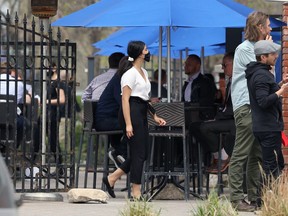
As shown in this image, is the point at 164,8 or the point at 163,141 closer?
the point at 164,8

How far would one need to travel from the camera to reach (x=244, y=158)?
10953mm

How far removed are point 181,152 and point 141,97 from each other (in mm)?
2070

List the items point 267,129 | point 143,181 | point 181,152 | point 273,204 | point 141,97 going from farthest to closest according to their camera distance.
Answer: point 181,152 → point 143,181 → point 141,97 → point 267,129 → point 273,204

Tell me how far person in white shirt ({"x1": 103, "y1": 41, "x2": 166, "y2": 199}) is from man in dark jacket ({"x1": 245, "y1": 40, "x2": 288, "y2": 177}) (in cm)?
144

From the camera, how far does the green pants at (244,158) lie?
35.7 ft

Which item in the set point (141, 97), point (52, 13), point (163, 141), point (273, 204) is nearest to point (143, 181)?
point (163, 141)

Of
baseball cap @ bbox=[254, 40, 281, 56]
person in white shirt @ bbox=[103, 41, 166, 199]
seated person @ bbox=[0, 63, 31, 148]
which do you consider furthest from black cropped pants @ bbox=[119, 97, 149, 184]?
seated person @ bbox=[0, 63, 31, 148]

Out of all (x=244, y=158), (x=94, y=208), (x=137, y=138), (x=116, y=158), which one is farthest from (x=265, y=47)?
(x=116, y=158)

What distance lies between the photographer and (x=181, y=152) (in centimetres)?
1347

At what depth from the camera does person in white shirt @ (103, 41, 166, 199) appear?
11492mm

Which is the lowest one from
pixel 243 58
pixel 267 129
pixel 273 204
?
pixel 273 204

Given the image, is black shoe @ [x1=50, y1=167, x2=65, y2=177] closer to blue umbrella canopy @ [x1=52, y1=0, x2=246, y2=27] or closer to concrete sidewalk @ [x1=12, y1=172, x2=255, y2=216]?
concrete sidewalk @ [x1=12, y1=172, x2=255, y2=216]

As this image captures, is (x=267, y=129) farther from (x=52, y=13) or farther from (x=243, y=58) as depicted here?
(x=52, y=13)

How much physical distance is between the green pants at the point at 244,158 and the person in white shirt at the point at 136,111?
109cm
